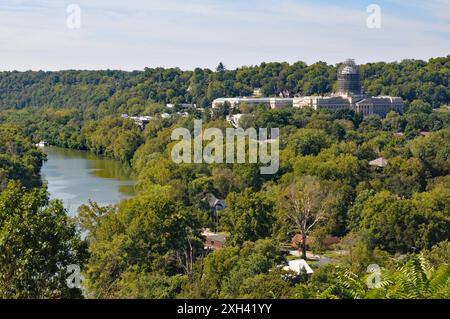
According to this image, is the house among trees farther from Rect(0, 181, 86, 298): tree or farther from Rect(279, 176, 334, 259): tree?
Rect(0, 181, 86, 298): tree

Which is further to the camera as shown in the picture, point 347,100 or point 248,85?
point 248,85

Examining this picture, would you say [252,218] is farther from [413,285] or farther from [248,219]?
[413,285]

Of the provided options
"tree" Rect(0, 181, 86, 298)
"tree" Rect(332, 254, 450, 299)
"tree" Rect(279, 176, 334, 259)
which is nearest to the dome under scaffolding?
"tree" Rect(279, 176, 334, 259)

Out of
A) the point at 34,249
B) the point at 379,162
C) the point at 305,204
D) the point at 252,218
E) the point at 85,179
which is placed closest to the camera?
the point at 34,249

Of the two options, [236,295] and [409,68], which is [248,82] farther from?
[236,295]

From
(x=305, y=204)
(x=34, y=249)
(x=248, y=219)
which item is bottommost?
(x=248, y=219)

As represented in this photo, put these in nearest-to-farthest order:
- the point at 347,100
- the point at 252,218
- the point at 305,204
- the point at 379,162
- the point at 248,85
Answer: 1. the point at 252,218
2. the point at 305,204
3. the point at 379,162
4. the point at 347,100
5. the point at 248,85

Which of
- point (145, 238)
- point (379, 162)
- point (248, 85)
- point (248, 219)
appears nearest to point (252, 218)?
point (248, 219)

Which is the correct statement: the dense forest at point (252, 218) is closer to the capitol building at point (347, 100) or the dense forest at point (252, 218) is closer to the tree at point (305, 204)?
the tree at point (305, 204)
